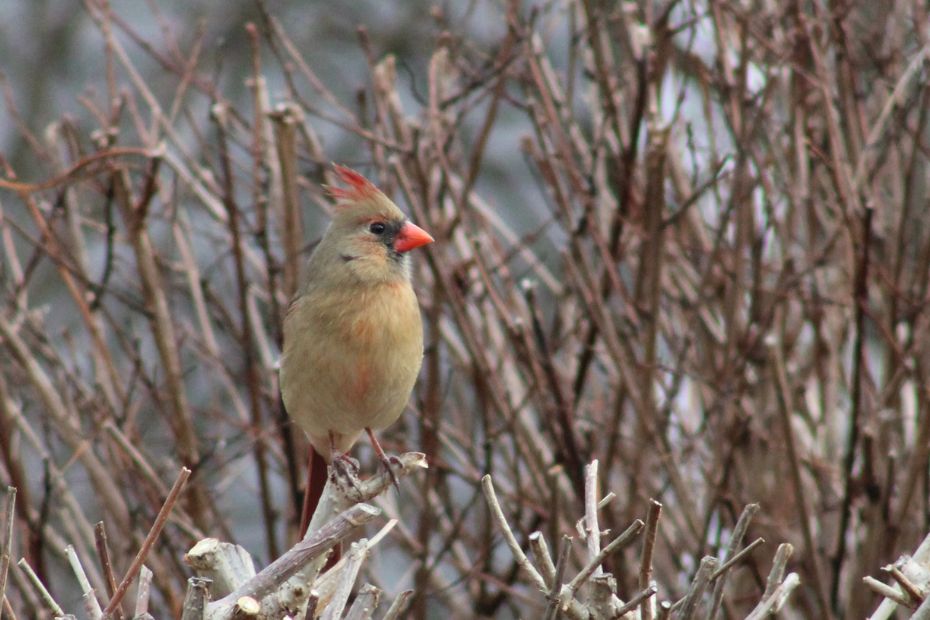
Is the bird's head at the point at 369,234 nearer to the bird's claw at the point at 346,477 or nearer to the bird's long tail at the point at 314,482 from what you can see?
the bird's claw at the point at 346,477

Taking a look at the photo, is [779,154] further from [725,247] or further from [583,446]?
[583,446]

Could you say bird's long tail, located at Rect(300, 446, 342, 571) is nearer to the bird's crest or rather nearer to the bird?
the bird

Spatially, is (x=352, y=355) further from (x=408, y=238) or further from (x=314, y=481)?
(x=314, y=481)

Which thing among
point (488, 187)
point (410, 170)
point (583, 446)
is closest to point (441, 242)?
point (410, 170)

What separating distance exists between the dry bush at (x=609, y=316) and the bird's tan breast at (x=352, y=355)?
0.52 meters

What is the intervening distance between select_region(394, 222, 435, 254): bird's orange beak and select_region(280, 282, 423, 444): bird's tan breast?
0.33 ft

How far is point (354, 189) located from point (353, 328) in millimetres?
399

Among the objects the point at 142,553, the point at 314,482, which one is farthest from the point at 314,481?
the point at 142,553

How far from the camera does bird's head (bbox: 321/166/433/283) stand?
3.44 meters

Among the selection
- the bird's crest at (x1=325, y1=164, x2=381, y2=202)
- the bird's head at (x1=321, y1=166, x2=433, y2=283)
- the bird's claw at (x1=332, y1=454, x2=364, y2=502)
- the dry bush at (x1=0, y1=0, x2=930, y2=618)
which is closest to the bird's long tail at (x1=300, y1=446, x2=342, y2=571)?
the bird's claw at (x1=332, y1=454, x2=364, y2=502)

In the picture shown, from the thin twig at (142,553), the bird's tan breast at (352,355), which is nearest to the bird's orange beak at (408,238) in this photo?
the bird's tan breast at (352,355)

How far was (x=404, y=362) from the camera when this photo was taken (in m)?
3.35

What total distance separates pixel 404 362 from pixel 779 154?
1.59m

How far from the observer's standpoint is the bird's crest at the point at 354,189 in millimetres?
3428
